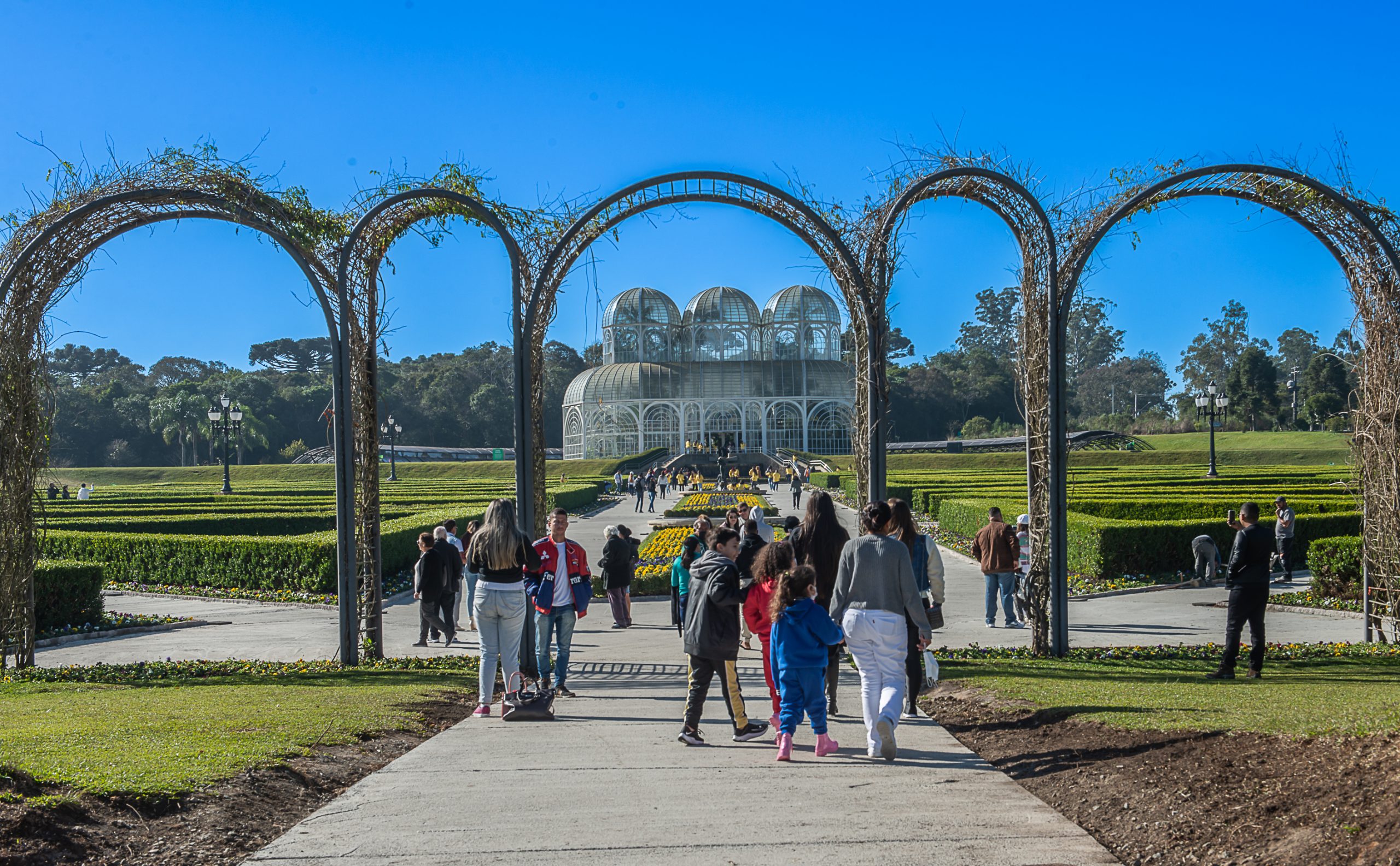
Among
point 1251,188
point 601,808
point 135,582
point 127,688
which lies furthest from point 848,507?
point 601,808

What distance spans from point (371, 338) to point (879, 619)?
5.42m

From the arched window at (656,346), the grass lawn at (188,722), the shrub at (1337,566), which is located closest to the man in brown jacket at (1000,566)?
the shrub at (1337,566)

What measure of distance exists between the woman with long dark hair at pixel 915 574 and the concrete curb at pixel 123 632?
8874 millimetres

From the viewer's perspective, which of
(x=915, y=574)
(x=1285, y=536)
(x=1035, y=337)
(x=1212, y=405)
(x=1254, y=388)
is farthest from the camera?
(x=1254, y=388)

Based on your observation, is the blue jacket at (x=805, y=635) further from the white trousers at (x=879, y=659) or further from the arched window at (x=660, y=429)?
the arched window at (x=660, y=429)

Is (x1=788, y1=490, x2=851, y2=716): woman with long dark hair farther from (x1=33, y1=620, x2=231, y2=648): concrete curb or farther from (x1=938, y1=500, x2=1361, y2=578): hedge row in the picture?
(x1=938, y1=500, x2=1361, y2=578): hedge row

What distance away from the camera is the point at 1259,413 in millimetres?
55125

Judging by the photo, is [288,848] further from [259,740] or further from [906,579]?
[906,579]

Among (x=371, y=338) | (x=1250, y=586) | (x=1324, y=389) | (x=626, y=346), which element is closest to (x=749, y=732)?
(x=1250, y=586)

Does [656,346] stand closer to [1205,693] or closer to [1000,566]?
[1000,566]

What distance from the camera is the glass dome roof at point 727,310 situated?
6175cm

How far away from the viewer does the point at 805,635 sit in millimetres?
5297

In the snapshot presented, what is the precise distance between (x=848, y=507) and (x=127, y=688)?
25.1 meters

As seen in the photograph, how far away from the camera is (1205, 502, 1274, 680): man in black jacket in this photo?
695cm
